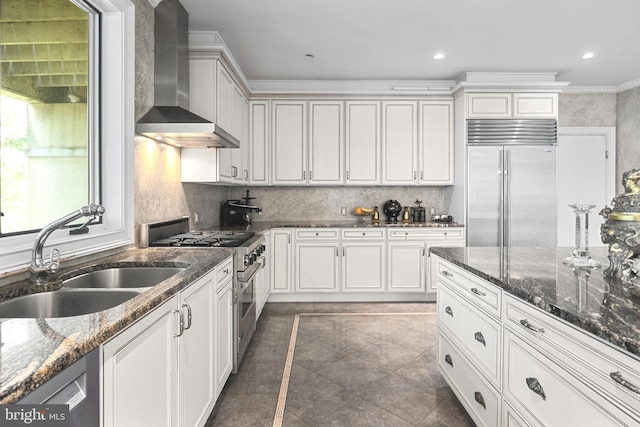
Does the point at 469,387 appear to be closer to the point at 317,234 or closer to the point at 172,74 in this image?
the point at 317,234

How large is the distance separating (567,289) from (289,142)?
3822 millimetres

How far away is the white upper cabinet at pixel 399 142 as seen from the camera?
4.82 metres

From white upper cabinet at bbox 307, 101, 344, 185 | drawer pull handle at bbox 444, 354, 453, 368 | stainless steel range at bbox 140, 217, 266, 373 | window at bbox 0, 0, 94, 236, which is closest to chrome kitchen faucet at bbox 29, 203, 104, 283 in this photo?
window at bbox 0, 0, 94, 236

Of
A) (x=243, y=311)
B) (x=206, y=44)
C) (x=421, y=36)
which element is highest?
(x=421, y=36)

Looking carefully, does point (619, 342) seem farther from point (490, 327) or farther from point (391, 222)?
point (391, 222)

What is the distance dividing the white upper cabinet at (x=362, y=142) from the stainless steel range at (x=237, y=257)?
2066mm

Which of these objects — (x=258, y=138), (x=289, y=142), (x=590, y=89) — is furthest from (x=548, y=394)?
(x=590, y=89)

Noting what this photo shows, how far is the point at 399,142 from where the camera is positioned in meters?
4.83

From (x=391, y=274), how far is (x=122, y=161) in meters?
3.21

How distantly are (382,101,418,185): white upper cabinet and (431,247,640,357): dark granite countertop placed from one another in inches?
103

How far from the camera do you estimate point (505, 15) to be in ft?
10.3

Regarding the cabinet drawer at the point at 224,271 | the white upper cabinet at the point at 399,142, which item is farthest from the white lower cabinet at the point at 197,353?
the white upper cabinet at the point at 399,142

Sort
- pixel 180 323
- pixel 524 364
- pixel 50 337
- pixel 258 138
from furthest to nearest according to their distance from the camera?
pixel 258 138 < pixel 180 323 < pixel 524 364 < pixel 50 337

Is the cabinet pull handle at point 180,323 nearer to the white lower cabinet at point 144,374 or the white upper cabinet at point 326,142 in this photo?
the white lower cabinet at point 144,374
